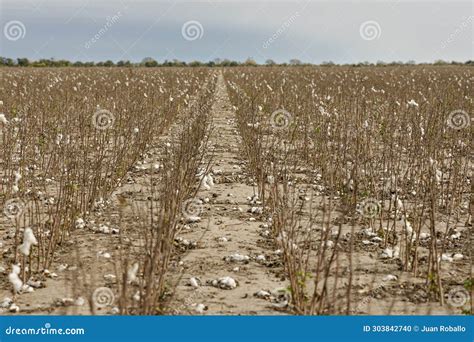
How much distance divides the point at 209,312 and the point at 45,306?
1.21m

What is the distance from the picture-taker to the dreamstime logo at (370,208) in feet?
21.4

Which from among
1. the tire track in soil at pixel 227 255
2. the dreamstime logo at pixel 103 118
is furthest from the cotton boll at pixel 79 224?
the dreamstime logo at pixel 103 118

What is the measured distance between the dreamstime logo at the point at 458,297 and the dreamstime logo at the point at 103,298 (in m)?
2.52

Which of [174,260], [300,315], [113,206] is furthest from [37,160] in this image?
[300,315]

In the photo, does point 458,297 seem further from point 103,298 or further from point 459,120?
point 459,120

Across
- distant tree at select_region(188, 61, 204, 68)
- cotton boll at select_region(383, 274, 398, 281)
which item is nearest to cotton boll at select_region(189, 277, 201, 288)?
cotton boll at select_region(383, 274, 398, 281)

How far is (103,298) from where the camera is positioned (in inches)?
172

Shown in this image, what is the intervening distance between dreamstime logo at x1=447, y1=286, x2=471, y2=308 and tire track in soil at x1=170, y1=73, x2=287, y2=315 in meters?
1.29

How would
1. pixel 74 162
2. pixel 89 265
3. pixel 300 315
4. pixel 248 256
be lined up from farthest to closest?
pixel 74 162
pixel 248 256
pixel 89 265
pixel 300 315

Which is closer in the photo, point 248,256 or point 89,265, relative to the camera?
point 89,265

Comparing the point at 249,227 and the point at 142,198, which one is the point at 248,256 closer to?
the point at 249,227

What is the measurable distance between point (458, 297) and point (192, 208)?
3374 mm

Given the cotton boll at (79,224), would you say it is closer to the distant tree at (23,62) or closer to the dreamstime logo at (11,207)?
the dreamstime logo at (11,207)

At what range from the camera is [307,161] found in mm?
9523
